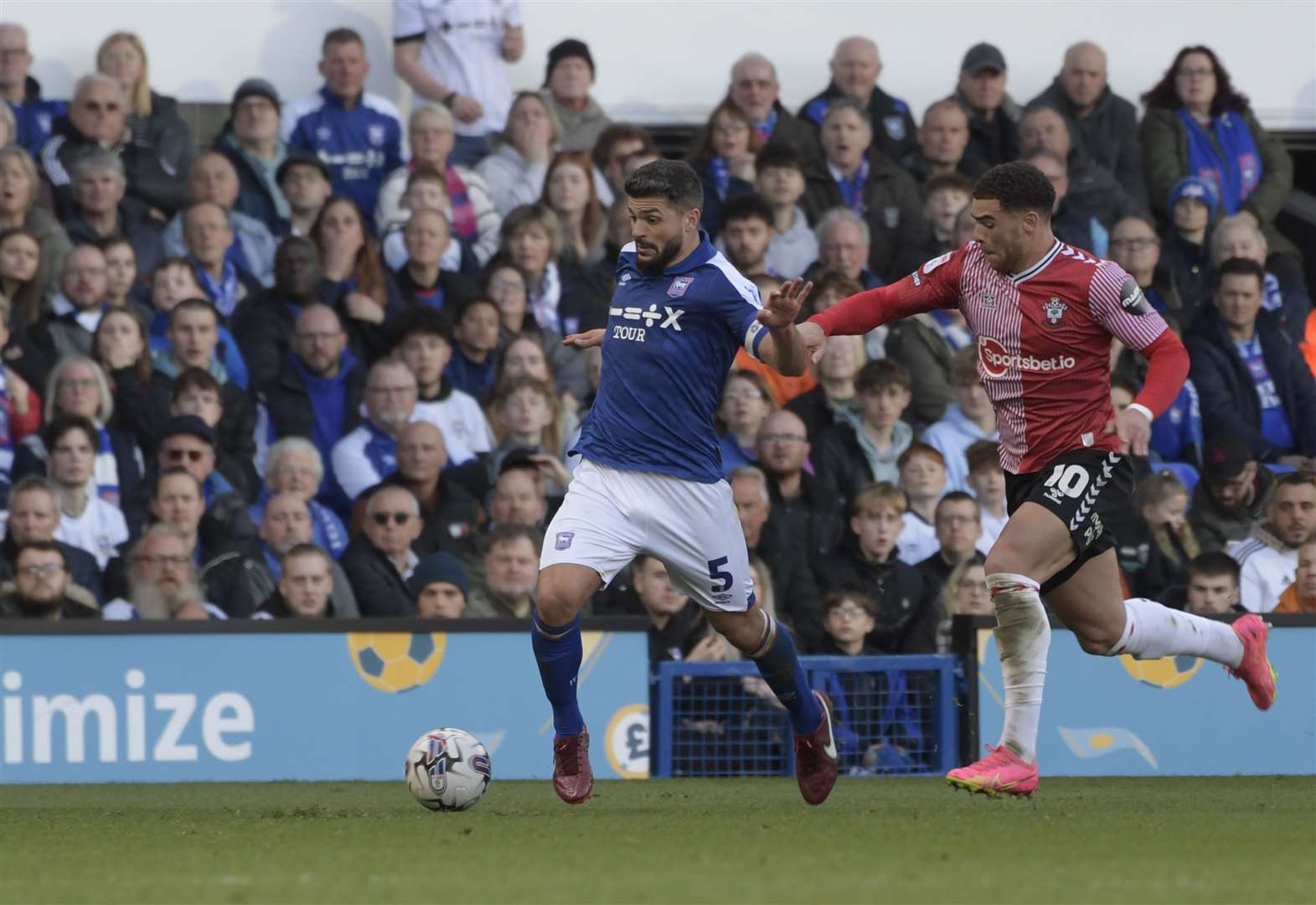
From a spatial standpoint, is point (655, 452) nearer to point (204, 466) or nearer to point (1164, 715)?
point (1164, 715)

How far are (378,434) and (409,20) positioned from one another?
3.52 metres

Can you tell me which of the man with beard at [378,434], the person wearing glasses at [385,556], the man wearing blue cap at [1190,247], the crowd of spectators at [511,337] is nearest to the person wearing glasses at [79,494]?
the crowd of spectators at [511,337]

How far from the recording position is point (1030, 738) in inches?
344

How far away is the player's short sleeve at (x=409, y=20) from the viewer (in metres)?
15.5

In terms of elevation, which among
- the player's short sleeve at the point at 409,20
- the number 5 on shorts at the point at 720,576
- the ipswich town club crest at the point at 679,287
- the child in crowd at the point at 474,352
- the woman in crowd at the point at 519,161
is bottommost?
the number 5 on shorts at the point at 720,576

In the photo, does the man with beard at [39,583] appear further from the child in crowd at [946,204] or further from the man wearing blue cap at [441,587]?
the child in crowd at [946,204]

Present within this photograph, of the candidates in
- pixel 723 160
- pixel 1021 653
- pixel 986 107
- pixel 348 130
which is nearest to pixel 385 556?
pixel 348 130

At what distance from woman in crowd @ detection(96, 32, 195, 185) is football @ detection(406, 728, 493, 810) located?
21.7 feet

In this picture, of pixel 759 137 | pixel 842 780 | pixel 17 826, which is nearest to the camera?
pixel 17 826

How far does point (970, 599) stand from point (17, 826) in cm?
562

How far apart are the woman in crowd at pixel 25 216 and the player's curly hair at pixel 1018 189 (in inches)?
255

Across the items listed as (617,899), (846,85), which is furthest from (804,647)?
(617,899)

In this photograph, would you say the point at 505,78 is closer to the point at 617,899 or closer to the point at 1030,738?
the point at 1030,738

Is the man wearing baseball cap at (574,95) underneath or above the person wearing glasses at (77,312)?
above
